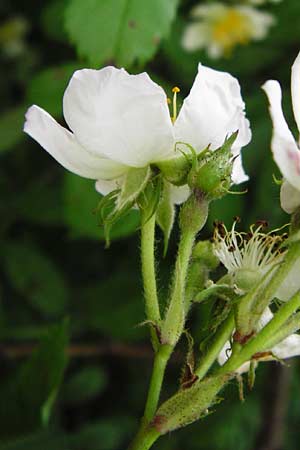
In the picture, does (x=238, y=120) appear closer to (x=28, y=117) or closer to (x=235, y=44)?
(x=28, y=117)

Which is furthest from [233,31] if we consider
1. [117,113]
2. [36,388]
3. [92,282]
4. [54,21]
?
[117,113]

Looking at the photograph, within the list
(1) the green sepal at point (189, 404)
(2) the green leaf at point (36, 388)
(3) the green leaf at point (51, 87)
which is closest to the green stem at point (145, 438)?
(1) the green sepal at point (189, 404)

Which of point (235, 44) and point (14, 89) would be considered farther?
point (14, 89)

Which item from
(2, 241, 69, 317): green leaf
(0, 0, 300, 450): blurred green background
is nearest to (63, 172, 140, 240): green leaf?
(0, 0, 300, 450): blurred green background

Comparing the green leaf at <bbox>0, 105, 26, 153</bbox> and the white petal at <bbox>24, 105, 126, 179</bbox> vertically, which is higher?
the white petal at <bbox>24, 105, 126, 179</bbox>

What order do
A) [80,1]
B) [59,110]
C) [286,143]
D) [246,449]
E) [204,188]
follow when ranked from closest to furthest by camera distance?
[286,143]
[204,188]
[80,1]
[59,110]
[246,449]

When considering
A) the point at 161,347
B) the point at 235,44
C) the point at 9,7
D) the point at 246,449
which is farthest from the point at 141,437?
the point at 9,7

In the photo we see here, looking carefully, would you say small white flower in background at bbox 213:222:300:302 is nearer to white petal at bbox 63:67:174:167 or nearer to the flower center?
the flower center

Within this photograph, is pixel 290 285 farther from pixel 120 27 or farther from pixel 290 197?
pixel 120 27
